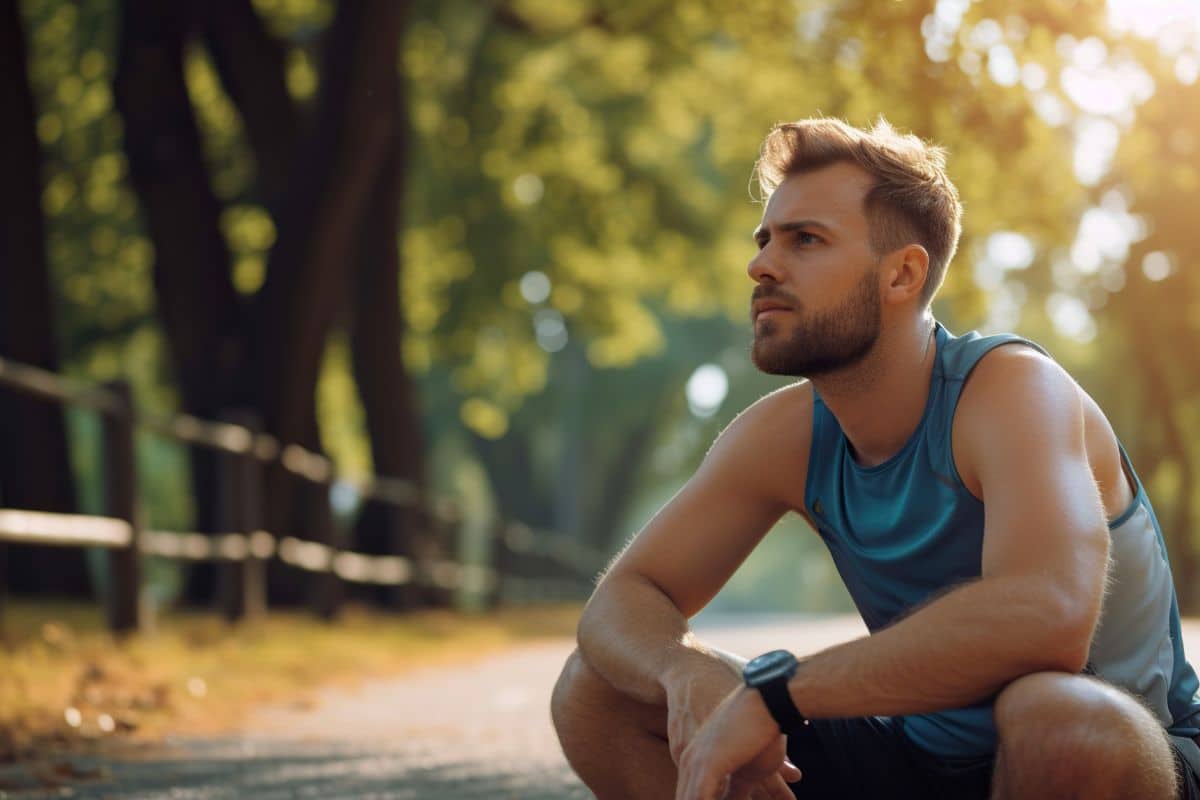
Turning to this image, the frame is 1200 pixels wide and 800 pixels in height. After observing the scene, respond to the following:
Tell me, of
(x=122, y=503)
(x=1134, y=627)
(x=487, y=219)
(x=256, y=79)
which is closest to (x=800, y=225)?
(x=1134, y=627)

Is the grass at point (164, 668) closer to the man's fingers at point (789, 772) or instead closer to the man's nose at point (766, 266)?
the man's fingers at point (789, 772)

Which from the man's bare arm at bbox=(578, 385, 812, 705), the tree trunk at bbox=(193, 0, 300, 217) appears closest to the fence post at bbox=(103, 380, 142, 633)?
the tree trunk at bbox=(193, 0, 300, 217)

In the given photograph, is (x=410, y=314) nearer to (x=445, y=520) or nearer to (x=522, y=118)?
(x=522, y=118)

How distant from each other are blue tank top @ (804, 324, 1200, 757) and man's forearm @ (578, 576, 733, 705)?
0.38 metres

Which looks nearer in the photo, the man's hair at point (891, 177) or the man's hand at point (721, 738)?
the man's hand at point (721, 738)

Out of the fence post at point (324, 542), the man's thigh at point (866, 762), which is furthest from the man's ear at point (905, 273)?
the fence post at point (324, 542)

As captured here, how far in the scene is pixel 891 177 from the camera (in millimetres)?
3592

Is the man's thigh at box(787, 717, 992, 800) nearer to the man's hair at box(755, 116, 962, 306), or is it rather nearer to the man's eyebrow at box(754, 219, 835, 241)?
the man's hair at box(755, 116, 962, 306)

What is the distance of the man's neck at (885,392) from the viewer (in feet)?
11.6

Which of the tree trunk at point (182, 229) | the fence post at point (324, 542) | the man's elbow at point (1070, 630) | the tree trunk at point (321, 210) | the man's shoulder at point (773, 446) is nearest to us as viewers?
the man's elbow at point (1070, 630)

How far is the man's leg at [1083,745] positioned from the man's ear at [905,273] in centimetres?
89

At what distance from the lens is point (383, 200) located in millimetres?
17797

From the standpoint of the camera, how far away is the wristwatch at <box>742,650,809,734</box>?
3141mm

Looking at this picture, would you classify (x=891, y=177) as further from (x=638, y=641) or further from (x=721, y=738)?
(x=721, y=738)
